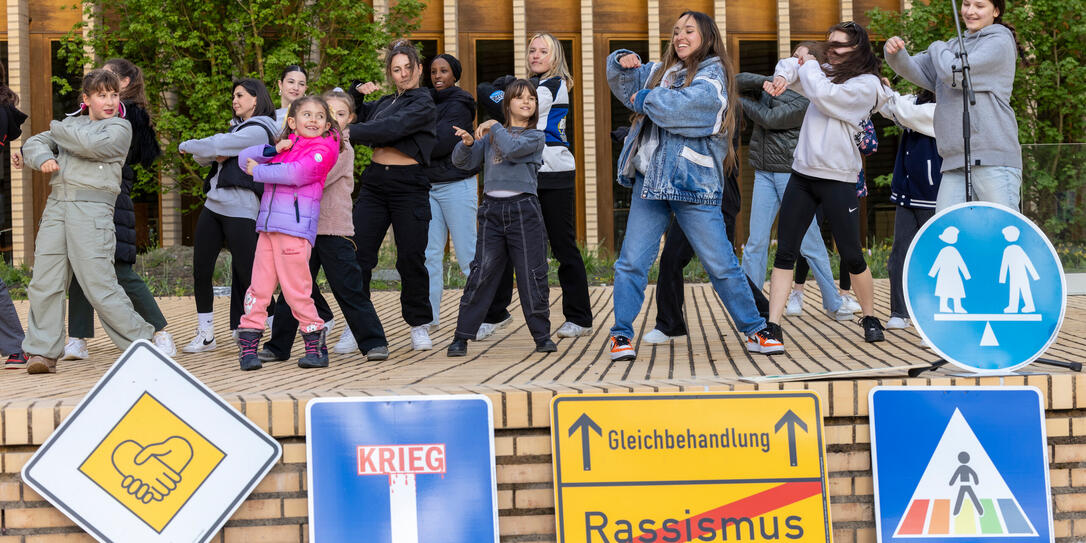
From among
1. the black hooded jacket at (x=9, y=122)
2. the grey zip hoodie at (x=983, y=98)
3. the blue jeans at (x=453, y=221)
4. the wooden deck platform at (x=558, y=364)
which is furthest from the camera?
the blue jeans at (x=453, y=221)

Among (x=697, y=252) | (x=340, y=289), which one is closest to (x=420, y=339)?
(x=340, y=289)

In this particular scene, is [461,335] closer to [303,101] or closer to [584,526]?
Result: [303,101]

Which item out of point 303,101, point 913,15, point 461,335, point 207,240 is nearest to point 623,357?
point 461,335

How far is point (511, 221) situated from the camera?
5879mm

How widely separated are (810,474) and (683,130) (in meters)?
2.37

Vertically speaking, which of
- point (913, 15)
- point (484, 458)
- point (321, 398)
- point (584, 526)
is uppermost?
point (913, 15)

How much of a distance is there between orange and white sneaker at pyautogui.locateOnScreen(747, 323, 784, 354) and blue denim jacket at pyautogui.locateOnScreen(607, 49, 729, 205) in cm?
70

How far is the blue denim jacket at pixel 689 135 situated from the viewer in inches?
209

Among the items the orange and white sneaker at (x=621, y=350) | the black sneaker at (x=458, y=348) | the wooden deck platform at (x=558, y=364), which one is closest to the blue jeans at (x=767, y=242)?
the wooden deck platform at (x=558, y=364)

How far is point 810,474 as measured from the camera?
3.44m

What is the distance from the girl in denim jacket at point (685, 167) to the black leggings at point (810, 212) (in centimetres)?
50

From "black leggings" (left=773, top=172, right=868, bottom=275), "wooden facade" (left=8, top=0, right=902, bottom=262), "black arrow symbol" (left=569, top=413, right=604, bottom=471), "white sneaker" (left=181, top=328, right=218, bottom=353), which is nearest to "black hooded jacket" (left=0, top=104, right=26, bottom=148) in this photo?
"white sneaker" (left=181, top=328, right=218, bottom=353)

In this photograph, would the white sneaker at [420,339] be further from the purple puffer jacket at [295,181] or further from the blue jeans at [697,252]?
the blue jeans at [697,252]

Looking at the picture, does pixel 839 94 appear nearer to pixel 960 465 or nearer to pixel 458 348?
pixel 458 348
